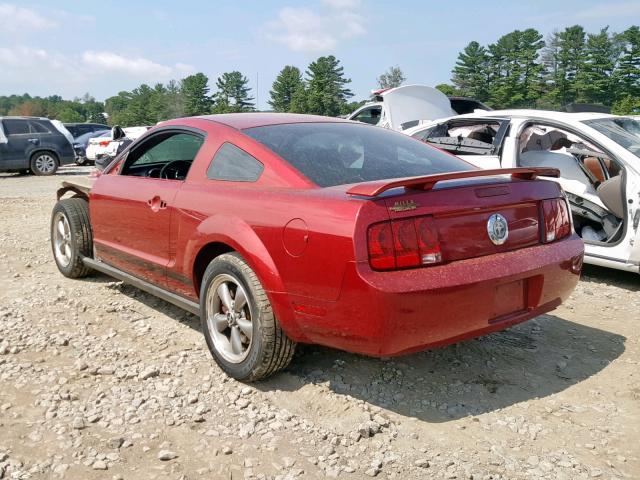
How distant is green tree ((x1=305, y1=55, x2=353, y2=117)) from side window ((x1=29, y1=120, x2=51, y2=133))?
74.1 meters

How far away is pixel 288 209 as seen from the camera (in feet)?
9.93

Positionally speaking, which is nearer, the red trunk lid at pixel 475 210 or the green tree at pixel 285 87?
the red trunk lid at pixel 475 210

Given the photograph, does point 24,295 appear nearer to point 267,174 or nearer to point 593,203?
point 267,174

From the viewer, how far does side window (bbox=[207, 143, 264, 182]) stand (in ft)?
11.2

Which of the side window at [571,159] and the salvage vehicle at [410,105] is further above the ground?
the salvage vehicle at [410,105]

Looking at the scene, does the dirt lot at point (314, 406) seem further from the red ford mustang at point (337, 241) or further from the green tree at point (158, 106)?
the green tree at point (158, 106)

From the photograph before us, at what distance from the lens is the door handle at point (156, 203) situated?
395 centimetres

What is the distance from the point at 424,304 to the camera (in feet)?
8.96

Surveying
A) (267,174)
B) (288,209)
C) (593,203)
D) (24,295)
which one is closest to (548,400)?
(288,209)

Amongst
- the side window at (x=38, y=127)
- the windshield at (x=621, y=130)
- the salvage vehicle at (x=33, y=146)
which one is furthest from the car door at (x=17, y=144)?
the windshield at (x=621, y=130)

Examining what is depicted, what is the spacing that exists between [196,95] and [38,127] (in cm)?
9732

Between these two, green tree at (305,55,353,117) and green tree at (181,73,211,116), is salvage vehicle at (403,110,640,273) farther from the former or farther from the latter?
green tree at (181,73,211,116)

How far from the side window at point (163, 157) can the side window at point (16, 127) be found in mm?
13618

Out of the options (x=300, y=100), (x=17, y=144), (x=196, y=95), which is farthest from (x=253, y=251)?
(x=196, y=95)
